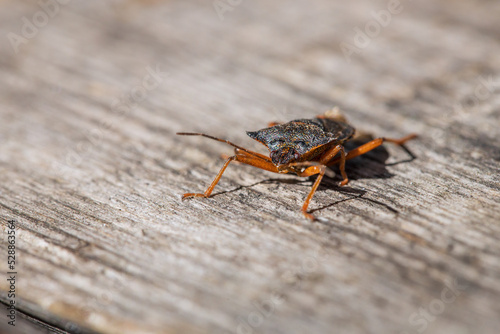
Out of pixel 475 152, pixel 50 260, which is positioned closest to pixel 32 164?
pixel 50 260

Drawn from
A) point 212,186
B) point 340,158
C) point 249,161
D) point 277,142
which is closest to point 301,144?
point 277,142

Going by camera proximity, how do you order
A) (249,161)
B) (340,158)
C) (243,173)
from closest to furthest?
(249,161) < (243,173) < (340,158)

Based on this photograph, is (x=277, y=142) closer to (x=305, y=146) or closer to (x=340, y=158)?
(x=305, y=146)

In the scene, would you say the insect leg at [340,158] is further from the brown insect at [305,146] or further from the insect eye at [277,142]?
the insect eye at [277,142]

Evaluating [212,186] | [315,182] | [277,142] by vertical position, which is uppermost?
[277,142]

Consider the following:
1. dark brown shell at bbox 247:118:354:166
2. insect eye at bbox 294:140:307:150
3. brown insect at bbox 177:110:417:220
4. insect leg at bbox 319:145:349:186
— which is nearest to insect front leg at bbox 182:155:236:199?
brown insect at bbox 177:110:417:220

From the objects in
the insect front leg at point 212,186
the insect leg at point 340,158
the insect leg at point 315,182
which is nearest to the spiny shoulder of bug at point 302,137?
the insect leg at point 340,158
